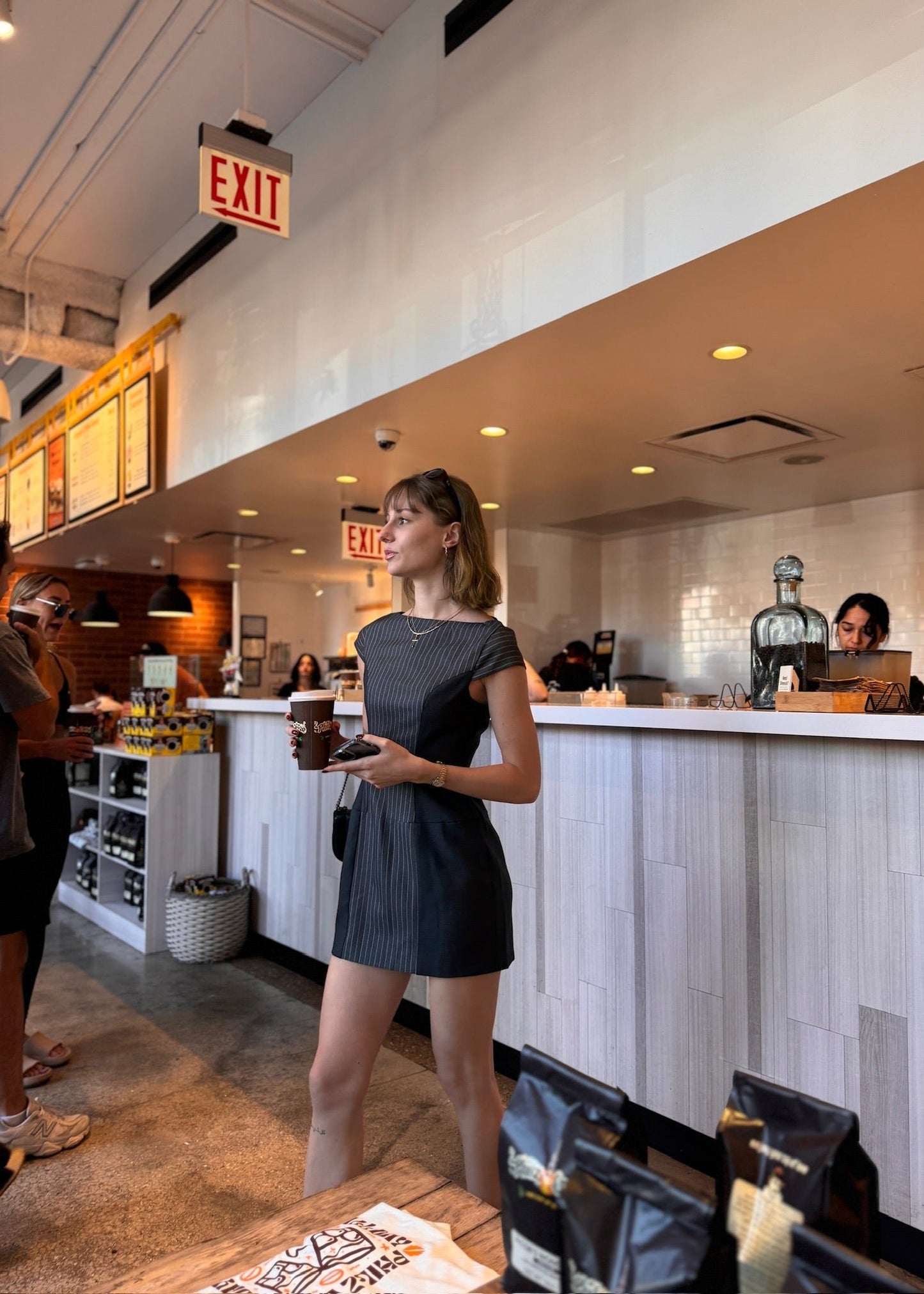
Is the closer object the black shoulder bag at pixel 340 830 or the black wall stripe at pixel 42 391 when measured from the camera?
the black shoulder bag at pixel 340 830

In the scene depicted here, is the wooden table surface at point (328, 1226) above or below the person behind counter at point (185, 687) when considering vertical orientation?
below

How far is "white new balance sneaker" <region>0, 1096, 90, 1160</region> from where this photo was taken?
93.2 inches

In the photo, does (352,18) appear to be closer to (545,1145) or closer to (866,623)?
(866,623)

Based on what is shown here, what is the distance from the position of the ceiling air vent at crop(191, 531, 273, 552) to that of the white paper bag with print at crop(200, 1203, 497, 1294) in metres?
6.76

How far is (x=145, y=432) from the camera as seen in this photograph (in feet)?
18.6

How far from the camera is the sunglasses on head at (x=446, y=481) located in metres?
1.76

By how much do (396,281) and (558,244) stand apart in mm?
956

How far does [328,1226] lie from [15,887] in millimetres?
1613

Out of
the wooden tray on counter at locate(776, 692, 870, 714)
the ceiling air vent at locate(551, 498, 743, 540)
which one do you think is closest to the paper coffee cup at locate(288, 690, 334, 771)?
the wooden tray on counter at locate(776, 692, 870, 714)

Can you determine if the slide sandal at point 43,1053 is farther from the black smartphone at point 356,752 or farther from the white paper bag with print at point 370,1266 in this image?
the white paper bag with print at point 370,1266

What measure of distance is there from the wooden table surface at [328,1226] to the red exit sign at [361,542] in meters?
4.81

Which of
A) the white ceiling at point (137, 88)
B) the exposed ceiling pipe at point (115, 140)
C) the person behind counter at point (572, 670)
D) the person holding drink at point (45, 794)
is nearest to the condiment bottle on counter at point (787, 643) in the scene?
the person holding drink at point (45, 794)

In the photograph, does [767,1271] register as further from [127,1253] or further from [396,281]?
[396,281]

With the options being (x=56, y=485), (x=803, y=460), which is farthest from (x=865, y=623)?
(x=56, y=485)
